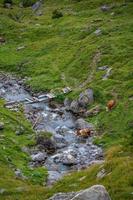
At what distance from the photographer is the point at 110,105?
190 ft

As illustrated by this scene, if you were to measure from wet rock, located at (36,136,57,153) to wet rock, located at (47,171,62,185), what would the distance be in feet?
17.1

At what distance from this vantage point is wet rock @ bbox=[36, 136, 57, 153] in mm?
49169

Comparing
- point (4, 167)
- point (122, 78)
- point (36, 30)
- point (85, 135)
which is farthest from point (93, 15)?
point (4, 167)

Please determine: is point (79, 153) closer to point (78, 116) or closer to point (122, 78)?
point (78, 116)

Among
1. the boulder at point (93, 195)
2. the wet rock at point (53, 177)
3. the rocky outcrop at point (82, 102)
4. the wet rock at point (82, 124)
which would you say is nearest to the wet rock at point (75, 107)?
the rocky outcrop at point (82, 102)

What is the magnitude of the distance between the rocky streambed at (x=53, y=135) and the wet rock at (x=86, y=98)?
74.9 inches

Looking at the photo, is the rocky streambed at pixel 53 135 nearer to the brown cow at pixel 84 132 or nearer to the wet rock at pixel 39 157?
the wet rock at pixel 39 157

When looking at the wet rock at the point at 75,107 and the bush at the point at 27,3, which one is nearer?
the wet rock at the point at 75,107

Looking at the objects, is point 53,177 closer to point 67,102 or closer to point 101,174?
point 101,174

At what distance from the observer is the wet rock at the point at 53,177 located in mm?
41928

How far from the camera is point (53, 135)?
52250 mm

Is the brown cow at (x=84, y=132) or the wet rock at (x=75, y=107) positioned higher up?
the brown cow at (x=84, y=132)

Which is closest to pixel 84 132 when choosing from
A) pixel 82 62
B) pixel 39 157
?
pixel 39 157

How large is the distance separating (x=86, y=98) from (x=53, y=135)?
33.6 ft
